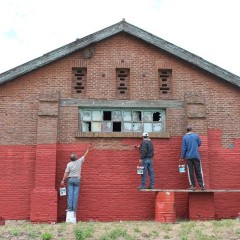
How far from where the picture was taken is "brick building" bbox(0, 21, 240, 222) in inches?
551

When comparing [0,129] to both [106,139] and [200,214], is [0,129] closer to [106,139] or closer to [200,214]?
[106,139]

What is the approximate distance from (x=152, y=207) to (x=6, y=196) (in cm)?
446

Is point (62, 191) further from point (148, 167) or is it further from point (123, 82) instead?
point (123, 82)

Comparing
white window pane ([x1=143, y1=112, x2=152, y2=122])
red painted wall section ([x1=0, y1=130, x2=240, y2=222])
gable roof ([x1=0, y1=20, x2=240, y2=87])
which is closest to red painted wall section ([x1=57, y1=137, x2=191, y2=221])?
red painted wall section ([x1=0, y1=130, x2=240, y2=222])

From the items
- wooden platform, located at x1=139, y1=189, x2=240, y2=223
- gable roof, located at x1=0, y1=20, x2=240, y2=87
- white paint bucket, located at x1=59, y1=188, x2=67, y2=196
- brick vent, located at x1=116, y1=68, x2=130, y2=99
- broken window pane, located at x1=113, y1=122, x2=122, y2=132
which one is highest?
gable roof, located at x1=0, y1=20, x2=240, y2=87

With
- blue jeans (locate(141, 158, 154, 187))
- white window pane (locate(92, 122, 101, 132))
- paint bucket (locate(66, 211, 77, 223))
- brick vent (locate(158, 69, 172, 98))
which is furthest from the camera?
brick vent (locate(158, 69, 172, 98))

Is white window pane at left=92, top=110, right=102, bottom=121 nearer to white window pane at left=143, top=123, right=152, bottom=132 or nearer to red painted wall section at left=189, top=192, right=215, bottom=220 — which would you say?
white window pane at left=143, top=123, right=152, bottom=132

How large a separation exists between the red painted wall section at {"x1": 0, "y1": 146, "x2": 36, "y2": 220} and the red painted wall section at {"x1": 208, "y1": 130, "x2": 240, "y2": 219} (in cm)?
565

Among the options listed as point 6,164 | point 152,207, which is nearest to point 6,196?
point 6,164

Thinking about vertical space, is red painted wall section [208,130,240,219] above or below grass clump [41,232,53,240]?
above

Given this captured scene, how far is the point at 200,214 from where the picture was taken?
1351 cm

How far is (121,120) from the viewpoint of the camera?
48.4ft

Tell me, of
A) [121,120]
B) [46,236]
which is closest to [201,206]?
[121,120]

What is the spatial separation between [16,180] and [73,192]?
6.23ft
